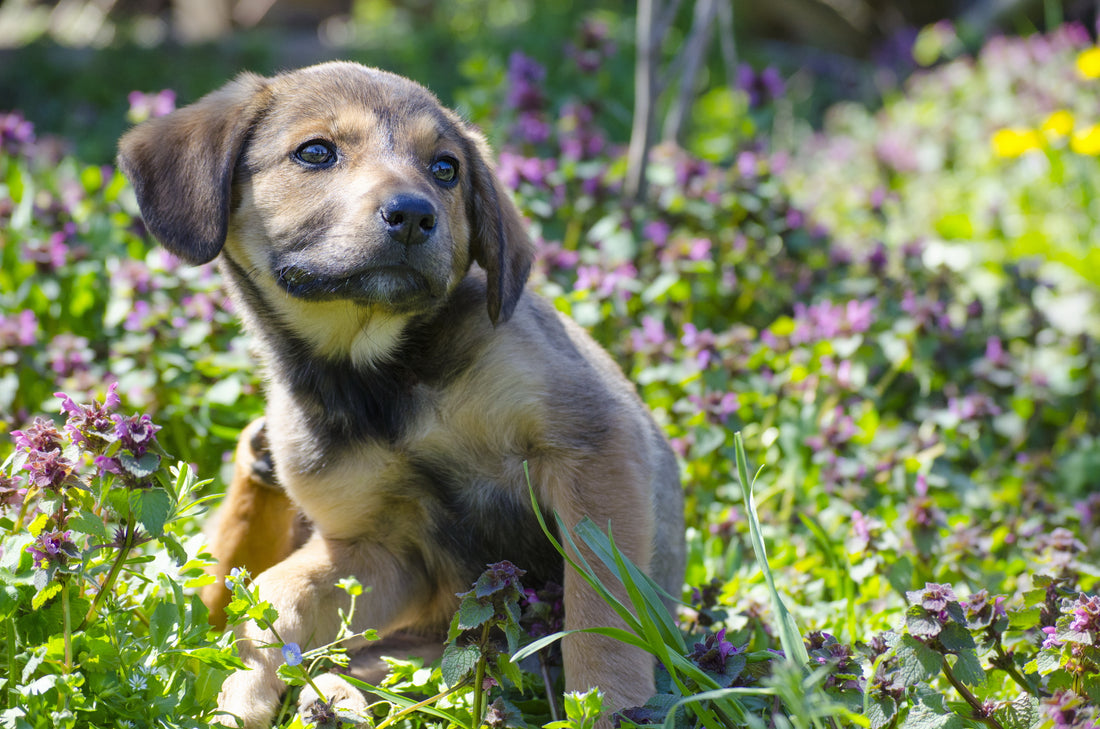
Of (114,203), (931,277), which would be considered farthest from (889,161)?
(114,203)

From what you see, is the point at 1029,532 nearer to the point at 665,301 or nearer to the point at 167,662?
the point at 665,301

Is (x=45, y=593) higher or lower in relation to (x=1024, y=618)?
higher

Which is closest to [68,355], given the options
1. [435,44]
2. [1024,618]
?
[1024,618]

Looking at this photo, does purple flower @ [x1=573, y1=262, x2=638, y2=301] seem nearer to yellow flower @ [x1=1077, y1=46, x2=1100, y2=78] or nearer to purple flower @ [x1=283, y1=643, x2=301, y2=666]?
purple flower @ [x1=283, y1=643, x2=301, y2=666]

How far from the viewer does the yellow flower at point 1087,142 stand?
617 centimetres

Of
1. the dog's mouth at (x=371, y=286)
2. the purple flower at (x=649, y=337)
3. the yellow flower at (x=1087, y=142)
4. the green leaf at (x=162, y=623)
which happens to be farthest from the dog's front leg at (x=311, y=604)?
the yellow flower at (x=1087, y=142)

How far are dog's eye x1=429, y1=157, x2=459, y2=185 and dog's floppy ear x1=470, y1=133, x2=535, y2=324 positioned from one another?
0.30 ft

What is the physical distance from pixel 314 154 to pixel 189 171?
366mm

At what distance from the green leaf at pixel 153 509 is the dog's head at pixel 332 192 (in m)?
0.79

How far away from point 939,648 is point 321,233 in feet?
6.25

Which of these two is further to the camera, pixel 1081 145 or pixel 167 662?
pixel 1081 145

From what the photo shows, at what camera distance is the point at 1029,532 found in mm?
3920

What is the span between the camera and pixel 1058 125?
22.1 ft

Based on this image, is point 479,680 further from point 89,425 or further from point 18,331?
point 18,331
